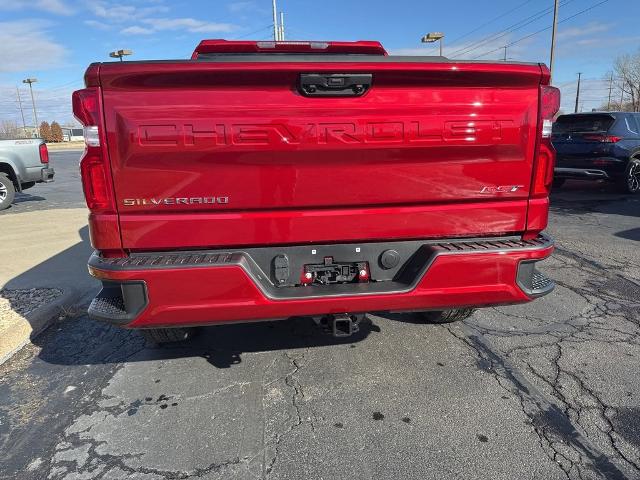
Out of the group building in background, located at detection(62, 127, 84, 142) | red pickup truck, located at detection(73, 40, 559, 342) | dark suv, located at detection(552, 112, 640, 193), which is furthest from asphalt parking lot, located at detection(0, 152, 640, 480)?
building in background, located at detection(62, 127, 84, 142)

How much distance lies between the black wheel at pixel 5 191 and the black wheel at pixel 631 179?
45.2ft

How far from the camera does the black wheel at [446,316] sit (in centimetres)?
378

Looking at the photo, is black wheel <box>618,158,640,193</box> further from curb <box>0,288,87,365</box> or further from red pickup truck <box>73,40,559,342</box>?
curb <box>0,288,87,365</box>

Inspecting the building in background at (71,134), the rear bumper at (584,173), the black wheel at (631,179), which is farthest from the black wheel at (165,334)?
the building in background at (71,134)

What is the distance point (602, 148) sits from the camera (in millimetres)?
9953

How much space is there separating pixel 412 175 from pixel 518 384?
1.64 meters

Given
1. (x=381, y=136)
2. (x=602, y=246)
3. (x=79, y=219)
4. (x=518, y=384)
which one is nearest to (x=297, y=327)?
(x=518, y=384)

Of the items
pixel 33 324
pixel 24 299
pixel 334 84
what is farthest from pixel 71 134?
pixel 334 84

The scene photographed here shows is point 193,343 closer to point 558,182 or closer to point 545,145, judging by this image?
point 545,145

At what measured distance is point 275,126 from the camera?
2439mm

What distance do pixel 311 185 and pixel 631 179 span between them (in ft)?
34.3

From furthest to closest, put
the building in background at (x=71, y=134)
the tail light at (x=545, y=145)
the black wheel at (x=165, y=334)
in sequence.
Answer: the building in background at (x=71, y=134) → the black wheel at (x=165, y=334) → the tail light at (x=545, y=145)

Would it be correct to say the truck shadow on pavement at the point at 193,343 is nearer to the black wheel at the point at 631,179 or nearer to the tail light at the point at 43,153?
the tail light at the point at 43,153

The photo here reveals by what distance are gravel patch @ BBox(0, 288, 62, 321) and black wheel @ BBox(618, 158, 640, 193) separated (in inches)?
434
